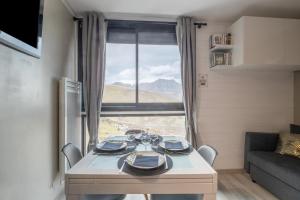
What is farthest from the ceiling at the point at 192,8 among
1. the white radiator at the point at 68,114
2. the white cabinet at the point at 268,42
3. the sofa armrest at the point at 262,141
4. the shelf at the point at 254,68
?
the sofa armrest at the point at 262,141

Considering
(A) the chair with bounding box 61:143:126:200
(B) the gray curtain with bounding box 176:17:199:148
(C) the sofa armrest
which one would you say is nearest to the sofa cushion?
(C) the sofa armrest

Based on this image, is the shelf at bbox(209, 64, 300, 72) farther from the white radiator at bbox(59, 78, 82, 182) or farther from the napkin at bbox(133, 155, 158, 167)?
the napkin at bbox(133, 155, 158, 167)

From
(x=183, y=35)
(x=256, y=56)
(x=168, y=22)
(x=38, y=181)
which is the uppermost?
(x=168, y=22)

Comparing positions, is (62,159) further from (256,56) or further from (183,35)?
(256,56)

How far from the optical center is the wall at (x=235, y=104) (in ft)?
11.8

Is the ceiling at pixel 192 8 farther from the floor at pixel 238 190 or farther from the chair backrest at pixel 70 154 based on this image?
the floor at pixel 238 190

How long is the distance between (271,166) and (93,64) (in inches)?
103

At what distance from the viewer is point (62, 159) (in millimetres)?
2617

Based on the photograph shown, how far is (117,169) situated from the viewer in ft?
4.98

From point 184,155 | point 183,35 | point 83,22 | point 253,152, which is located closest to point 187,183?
point 184,155

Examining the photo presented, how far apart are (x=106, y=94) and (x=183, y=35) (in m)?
1.44

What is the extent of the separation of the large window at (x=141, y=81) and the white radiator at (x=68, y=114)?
46cm

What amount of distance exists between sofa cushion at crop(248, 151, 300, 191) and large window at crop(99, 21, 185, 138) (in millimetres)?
1106

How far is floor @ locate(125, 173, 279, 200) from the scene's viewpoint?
8.89ft
